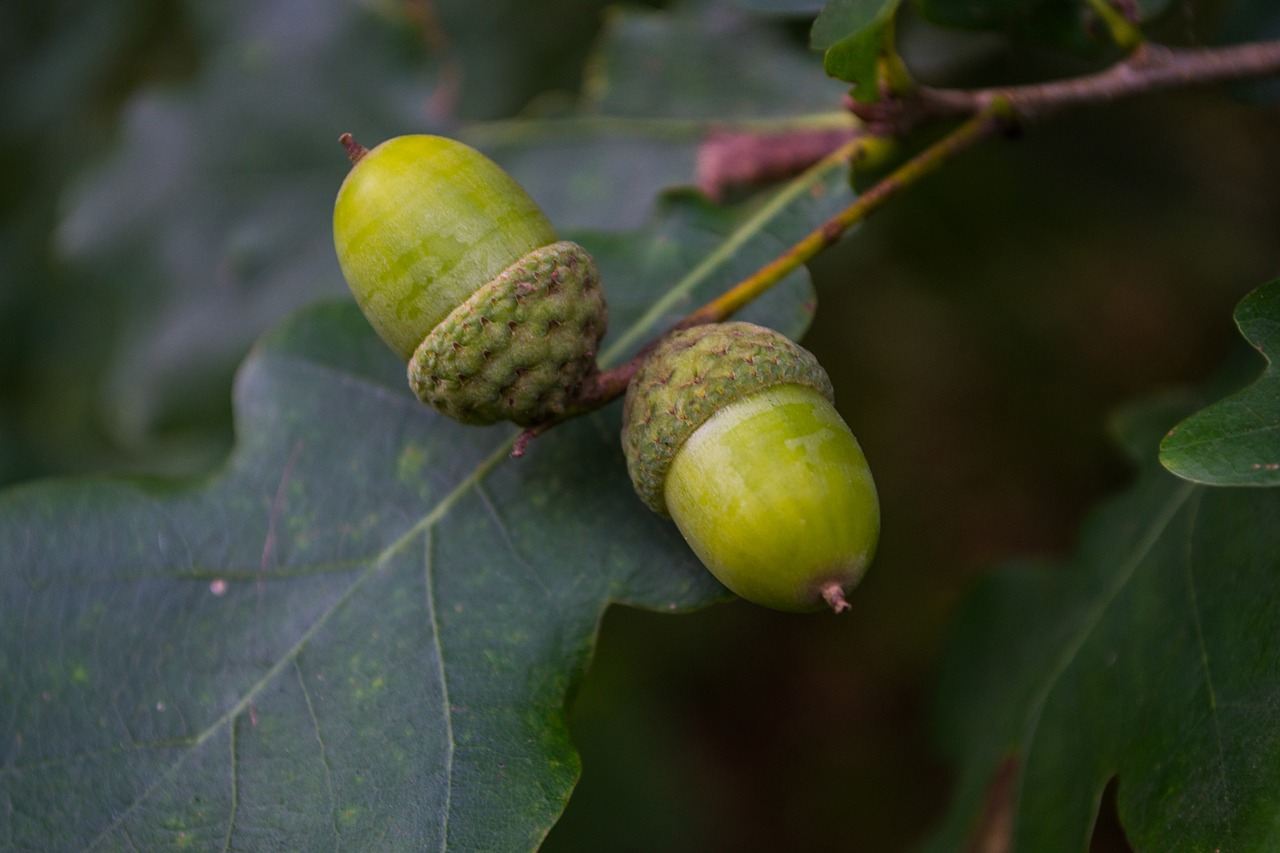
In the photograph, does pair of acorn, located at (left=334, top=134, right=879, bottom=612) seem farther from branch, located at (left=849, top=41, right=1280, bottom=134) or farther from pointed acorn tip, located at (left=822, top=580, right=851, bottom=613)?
branch, located at (left=849, top=41, right=1280, bottom=134)

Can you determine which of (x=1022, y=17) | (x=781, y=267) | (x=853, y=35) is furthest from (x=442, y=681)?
(x=1022, y=17)

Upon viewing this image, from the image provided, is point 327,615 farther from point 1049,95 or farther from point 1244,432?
point 1049,95

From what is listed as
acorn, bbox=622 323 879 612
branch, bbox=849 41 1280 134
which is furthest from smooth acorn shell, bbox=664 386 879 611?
branch, bbox=849 41 1280 134

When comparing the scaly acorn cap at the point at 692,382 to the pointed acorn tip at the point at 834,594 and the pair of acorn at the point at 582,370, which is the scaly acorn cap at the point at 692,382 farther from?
the pointed acorn tip at the point at 834,594

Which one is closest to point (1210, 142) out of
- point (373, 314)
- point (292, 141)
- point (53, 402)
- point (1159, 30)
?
point (1159, 30)

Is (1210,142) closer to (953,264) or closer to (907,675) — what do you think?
(953,264)

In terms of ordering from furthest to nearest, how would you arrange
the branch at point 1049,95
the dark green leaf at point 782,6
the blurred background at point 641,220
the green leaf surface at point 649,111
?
the blurred background at point 641,220 → the green leaf surface at point 649,111 → the dark green leaf at point 782,6 → the branch at point 1049,95

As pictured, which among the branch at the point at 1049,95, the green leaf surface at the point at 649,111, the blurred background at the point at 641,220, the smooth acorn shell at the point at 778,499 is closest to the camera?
the smooth acorn shell at the point at 778,499

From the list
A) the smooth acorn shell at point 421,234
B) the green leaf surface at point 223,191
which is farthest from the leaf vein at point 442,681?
the green leaf surface at point 223,191
